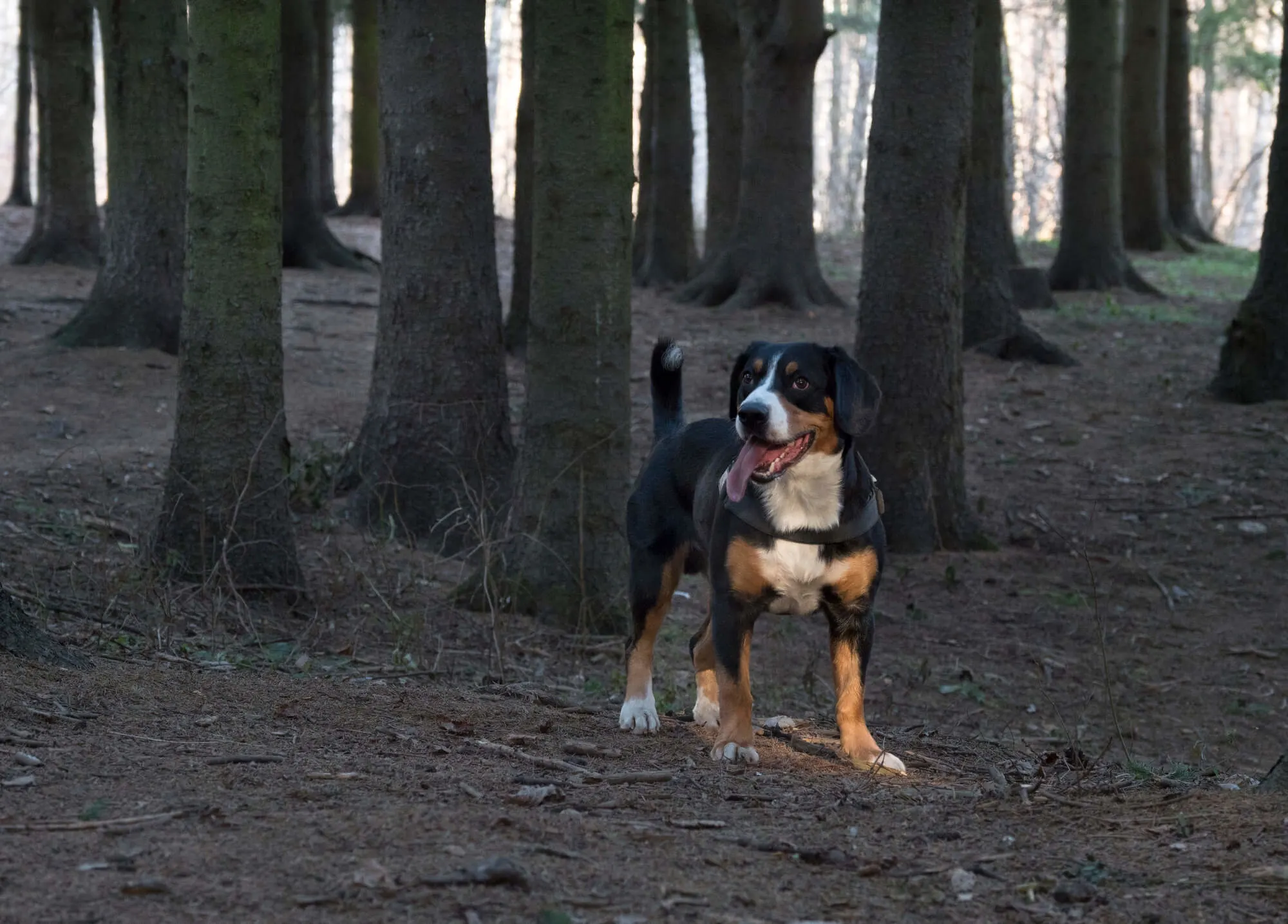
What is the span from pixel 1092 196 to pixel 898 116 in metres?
10.5

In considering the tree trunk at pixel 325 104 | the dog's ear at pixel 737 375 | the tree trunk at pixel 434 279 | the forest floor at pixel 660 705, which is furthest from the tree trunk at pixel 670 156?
the dog's ear at pixel 737 375

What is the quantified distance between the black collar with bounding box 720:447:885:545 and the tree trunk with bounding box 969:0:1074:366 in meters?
10.6

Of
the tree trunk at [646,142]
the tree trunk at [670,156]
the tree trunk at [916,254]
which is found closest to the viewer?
the tree trunk at [916,254]

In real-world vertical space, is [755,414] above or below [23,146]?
below

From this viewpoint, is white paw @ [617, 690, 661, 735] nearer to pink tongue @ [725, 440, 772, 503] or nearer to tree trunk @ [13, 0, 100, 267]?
pink tongue @ [725, 440, 772, 503]

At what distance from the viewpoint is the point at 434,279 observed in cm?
1006

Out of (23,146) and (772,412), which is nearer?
(772,412)

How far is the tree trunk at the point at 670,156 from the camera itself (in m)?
20.2

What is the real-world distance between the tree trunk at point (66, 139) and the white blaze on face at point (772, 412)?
1522cm

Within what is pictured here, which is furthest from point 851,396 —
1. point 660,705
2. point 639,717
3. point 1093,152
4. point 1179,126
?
point 1179,126

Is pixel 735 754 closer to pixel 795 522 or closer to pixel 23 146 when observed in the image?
pixel 795 522

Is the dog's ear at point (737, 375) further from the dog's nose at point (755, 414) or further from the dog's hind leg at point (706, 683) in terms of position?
the dog's hind leg at point (706, 683)

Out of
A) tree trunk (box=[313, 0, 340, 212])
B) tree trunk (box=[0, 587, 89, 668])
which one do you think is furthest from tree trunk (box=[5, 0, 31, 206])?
tree trunk (box=[0, 587, 89, 668])

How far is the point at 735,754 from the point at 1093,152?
1656 centimetres
